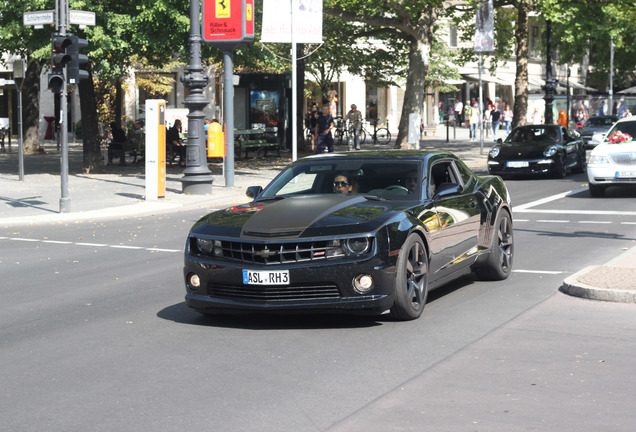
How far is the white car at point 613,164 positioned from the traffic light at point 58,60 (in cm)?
1037

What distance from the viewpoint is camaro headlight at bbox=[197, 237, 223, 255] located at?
8164mm

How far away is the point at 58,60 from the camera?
18953 millimetres

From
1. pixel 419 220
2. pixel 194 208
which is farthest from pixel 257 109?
pixel 419 220

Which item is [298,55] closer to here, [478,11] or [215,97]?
[478,11]

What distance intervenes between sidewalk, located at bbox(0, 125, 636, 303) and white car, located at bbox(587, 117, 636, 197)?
287 inches

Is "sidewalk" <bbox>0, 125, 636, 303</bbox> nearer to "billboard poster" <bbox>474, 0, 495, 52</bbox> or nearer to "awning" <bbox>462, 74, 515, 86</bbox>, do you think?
"billboard poster" <bbox>474, 0, 495, 52</bbox>

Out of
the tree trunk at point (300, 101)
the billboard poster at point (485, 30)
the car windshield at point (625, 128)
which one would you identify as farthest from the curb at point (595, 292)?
the tree trunk at point (300, 101)

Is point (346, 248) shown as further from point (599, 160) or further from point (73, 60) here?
point (599, 160)

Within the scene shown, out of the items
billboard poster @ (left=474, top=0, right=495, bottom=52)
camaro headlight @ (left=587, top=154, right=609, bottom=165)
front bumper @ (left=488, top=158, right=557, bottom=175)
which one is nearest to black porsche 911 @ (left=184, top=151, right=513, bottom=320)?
camaro headlight @ (left=587, top=154, right=609, bottom=165)

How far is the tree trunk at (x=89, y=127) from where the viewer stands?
2944cm

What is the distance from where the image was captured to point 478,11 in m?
34.6

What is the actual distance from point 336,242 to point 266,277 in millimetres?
597

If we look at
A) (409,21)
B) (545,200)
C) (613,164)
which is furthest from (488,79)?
(545,200)

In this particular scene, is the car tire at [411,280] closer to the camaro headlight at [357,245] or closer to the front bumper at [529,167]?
the camaro headlight at [357,245]
